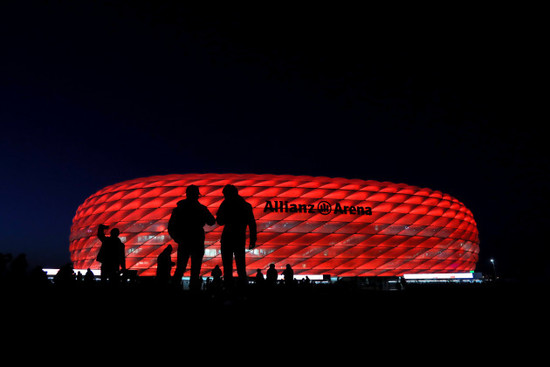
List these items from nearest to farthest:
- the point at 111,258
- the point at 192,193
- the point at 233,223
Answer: the point at 233,223 → the point at 192,193 → the point at 111,258

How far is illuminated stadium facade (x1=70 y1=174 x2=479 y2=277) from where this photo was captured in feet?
118

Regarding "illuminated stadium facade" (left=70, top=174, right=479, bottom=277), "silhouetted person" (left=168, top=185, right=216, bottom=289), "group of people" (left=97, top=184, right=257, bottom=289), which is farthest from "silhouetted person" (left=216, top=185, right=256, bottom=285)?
"illuminated stadium facade" (left=70, top=174, right=479, bottom=277)

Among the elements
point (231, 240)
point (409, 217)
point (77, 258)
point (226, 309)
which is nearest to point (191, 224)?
point (231, 240)

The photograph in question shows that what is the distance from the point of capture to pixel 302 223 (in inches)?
1437

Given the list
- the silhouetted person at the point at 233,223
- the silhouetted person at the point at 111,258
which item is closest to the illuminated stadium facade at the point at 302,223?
the silhouetted person at the point at 111,258

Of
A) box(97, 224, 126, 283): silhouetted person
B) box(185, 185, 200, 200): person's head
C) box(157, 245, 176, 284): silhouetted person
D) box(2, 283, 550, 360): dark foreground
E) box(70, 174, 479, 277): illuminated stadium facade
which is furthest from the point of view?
box(70, 174, 479, 277): illuminated stadium facade

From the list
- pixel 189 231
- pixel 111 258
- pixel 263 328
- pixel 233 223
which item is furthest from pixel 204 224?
pixel 111 258

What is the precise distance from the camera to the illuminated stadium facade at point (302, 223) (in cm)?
3591

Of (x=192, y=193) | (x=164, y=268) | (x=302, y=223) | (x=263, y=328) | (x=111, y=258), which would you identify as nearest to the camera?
(x=263, y=328)

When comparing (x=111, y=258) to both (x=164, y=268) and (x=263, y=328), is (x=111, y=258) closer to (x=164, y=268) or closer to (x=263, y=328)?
(x=164, y=268)

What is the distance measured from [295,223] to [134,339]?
34.3 metres

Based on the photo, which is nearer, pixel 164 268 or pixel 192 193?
pixel 192 193

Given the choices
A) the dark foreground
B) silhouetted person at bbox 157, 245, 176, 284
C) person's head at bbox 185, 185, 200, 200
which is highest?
person's head at bbox 185, 185, 200, 200

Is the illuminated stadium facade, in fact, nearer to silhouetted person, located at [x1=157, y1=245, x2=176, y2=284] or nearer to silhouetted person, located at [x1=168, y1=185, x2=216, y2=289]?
silhouetted person, located at [x1=157, y1=245, x2=176, y2=284]
